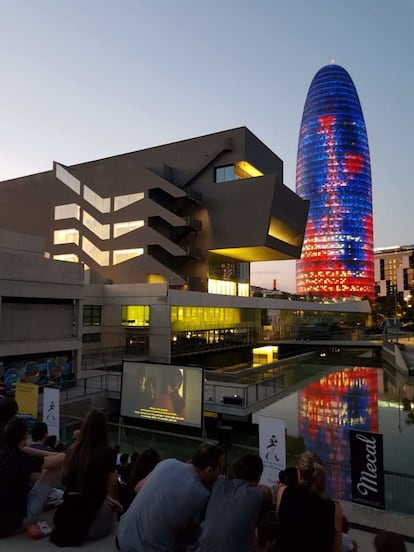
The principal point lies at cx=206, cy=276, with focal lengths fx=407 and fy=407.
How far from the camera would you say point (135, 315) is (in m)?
41.0

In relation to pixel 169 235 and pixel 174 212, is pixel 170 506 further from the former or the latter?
pixel 174 212

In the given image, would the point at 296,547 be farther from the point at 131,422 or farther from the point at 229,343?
the point at 229,343

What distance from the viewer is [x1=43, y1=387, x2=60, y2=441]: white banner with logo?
1264 cm

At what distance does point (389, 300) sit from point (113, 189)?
333 ft

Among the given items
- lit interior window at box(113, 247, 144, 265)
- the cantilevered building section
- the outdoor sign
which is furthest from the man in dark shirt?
lit interior window at box(113, 247, 144, 265)

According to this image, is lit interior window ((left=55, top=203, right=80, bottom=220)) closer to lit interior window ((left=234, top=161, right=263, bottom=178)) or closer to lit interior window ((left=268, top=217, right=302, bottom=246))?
lit interior window ((left=234, top=161, right=263, bottom=178))

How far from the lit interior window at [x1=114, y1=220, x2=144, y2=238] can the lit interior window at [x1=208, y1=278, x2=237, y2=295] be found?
11.8 m

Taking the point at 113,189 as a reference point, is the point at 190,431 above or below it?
below

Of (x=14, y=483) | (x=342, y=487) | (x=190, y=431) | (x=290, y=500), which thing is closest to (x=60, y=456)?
(x=14, y=483)

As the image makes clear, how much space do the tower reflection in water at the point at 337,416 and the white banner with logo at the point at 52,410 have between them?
824cm

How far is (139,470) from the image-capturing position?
5.71 meters

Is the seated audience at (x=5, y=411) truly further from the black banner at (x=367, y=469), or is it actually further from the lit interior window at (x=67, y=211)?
the lit interior window at (x=67, y=211)

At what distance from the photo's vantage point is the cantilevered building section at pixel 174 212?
4944 cm

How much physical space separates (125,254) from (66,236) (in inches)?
426
